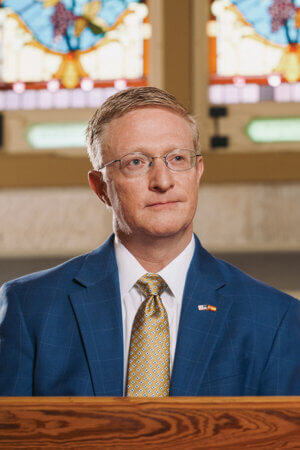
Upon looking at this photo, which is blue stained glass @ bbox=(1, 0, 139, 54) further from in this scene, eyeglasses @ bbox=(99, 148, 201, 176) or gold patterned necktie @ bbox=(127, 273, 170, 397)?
gold patterned necktie @ bbox=(127, 273, 170, 397)

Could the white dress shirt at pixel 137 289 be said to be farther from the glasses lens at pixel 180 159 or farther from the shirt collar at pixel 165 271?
the glasses lens at pixel 180 159

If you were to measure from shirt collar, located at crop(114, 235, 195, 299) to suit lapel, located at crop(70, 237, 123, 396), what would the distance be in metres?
0.02

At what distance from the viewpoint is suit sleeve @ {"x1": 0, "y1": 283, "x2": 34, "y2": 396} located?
1.30 m

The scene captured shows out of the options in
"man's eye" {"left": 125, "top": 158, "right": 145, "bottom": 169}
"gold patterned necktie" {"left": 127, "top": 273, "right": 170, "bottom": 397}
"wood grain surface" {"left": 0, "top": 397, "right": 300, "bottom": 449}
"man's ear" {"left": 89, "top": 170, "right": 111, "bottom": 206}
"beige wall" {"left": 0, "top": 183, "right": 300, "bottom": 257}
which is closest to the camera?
"wood grain surface" {"left": 0, "top": 397, "right": 300, "bottom": 449}

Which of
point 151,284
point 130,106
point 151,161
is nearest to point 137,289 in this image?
point 151,284

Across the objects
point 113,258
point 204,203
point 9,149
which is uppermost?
point 9,149

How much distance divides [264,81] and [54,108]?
103cm

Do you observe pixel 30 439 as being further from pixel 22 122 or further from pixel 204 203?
pixel 22 122

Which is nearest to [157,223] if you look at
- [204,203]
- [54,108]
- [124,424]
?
[124,424]

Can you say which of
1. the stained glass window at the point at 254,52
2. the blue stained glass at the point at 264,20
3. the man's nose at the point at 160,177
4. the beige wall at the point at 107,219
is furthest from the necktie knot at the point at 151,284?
the blue stained glass at the point at 264,20

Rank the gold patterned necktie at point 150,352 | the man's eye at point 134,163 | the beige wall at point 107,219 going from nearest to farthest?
1. the gold patterned necktie at point 150,352
2. the man's eye at point 134,163
3. the beige wall at point 107,219

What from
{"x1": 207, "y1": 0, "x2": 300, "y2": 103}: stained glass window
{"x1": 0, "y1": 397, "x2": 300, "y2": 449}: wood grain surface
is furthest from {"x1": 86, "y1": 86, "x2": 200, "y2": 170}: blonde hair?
{"x1": 207, "y1": 0, "x2": 300, "y2": 103}: stained glass window

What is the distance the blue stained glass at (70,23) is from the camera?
3.55 m

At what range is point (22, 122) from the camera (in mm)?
3537
